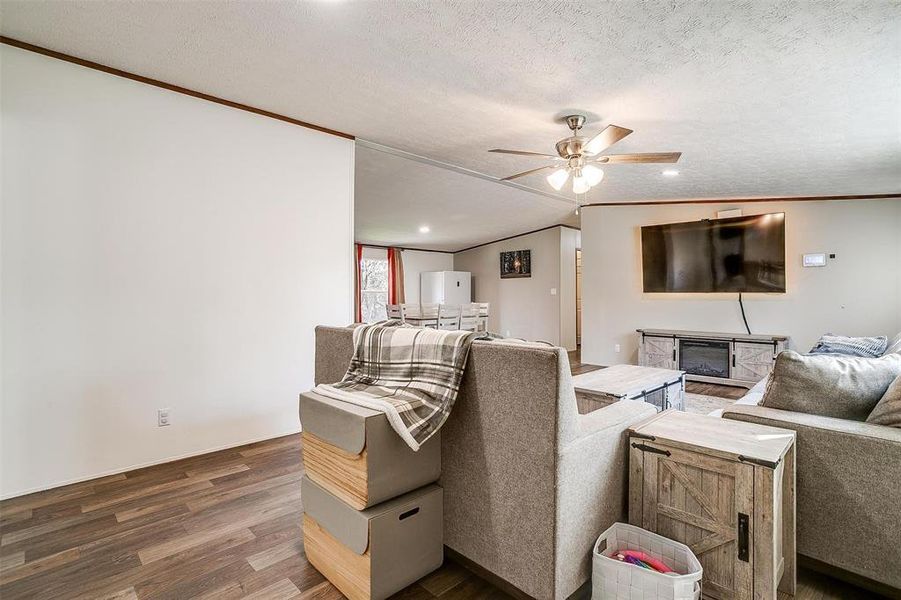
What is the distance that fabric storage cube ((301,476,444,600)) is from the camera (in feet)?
4.75

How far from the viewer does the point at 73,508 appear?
7.19 feet

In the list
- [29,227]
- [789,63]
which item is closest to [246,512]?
[29,227]

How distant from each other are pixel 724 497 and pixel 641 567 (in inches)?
13.7

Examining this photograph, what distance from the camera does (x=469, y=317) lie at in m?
5.16

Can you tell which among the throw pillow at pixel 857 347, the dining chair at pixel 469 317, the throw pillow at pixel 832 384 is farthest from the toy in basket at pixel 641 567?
the dining chair at pixel 469 317

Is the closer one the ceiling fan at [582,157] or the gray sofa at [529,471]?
the gray sofa at [529,471]

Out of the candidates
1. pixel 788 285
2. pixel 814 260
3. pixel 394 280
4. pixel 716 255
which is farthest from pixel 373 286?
pixel 814 260

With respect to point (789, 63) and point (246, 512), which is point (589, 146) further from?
point (246, 512)

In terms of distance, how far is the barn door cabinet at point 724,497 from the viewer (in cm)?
131

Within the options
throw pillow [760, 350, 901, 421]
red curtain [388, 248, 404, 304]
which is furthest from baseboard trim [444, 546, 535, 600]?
red curtain [388, 248, 404, 304]

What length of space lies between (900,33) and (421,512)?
3.03 m

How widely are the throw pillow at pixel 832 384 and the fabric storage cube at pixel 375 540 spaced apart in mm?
1516

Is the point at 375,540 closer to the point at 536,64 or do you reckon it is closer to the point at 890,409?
the point at 890,409

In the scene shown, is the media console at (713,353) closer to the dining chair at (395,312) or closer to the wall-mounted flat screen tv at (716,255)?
the wall-mounted flat screen tv at (716,255)
